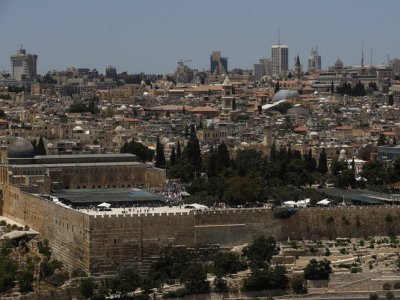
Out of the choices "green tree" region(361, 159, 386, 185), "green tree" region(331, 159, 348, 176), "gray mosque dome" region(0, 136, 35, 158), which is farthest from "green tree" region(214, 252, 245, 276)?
"green tree" region(331, 159, 348, 176)

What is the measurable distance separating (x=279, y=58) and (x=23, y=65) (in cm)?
3370

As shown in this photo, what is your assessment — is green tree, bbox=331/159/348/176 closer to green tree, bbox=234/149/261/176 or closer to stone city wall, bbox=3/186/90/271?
green tree, bbox=234/149/261/176

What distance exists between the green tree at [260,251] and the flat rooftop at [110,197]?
4419 mm

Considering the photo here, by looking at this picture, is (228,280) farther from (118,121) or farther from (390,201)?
(118,121)

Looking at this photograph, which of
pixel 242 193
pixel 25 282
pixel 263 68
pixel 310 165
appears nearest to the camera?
pixel 25 282

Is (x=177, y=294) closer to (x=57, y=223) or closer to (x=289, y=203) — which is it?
(x=57, y=223)

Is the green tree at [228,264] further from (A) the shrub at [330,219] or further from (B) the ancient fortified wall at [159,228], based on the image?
(A) the shrub at [330,219]

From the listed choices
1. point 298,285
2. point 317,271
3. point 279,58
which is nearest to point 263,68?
point 279,58

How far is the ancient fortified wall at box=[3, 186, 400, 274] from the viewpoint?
118ft

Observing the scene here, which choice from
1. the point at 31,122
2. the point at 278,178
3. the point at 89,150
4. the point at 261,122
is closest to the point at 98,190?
the point at 278,178

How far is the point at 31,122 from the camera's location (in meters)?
79.9

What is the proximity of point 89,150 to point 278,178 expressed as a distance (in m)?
12.2

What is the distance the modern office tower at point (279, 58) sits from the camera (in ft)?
579

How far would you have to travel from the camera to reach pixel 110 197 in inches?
1634
